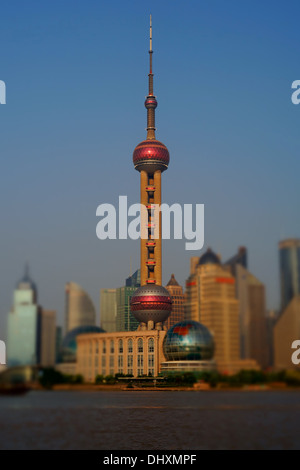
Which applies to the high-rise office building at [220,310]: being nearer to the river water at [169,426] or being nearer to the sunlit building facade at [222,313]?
the sunlit building facade at [222,313]

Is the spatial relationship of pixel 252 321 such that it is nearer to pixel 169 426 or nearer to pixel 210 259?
pixel 210 259

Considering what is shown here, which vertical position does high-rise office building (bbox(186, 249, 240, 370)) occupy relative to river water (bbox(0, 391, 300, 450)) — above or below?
above

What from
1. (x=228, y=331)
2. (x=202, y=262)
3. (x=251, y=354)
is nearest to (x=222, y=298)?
(x=228, y=331)

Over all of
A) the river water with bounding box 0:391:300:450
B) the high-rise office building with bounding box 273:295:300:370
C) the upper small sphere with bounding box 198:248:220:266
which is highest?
the upper small sphere with bounding box 198:248:220:266

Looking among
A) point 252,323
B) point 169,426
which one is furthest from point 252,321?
point 169,426

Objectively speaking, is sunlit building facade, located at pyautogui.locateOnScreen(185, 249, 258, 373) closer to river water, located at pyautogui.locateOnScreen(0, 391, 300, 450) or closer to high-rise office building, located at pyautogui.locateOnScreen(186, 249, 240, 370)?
high-rise office building, located at pyautogui.locateOnScreen(186, 249, 240, 370)

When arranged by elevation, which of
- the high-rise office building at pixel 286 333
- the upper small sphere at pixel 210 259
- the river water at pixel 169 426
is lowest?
the river water at pixel 169 426

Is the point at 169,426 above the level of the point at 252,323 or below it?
below
